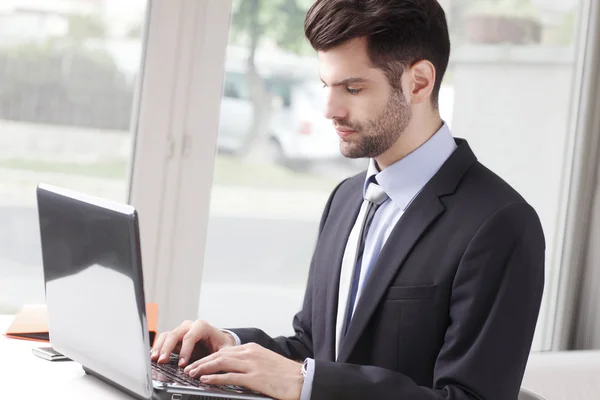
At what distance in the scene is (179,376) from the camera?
4.77 ft

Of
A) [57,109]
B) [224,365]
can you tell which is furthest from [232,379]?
[57,109]

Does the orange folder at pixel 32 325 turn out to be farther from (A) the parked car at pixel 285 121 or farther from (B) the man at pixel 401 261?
(A) the parked car at pixel 285 121

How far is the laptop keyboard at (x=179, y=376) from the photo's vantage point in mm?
1391

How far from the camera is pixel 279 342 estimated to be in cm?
186

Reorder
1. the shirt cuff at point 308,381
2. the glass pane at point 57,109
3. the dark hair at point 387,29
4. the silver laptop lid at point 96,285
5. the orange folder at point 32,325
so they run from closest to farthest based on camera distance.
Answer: the silver laptop lid at point 96,285
the shirt cuff at point 308,381
the dark hair at point 387,29
the orange folder at point 32,325
the glass pane at point 57,109

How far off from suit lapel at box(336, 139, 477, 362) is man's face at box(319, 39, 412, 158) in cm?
14

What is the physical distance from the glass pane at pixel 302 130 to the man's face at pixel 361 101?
55.0 inches

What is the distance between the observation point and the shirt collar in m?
1.71

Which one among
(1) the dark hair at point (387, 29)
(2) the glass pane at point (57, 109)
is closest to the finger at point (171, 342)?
(1) the dark hair at point (387, 29)

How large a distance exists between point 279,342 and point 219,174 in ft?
4.27

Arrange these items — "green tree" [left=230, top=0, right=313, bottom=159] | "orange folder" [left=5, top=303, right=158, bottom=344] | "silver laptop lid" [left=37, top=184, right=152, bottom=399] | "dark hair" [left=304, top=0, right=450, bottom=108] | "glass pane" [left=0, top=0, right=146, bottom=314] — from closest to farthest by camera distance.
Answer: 1. "silver laptop lid" [left=37, top=184, right=152, bottom=399]
2. "dark hair" [left=304, top=0, right=450, bottom=108]
3. "orange folder" [left=5, top=303, right=158, bottom=344]
4. "glass pane" [left=0, top=0, right=146, bottom=314]
5. "green tree" [left=230, top=0, right=313, bottom=159]

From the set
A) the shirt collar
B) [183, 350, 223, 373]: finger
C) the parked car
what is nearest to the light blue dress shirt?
the shirt collar

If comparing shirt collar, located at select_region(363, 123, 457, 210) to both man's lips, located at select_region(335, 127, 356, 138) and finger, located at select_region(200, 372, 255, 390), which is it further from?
finger, located at select_region(200, 372, 255, 390)

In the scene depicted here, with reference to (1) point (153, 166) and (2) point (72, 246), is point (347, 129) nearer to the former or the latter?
(2) point (72, 246)
